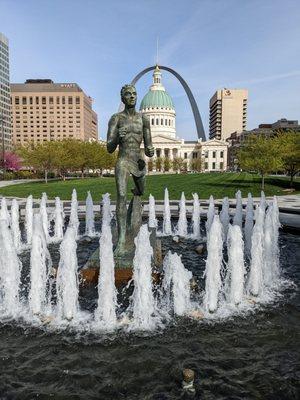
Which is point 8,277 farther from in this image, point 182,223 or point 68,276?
point 182,223

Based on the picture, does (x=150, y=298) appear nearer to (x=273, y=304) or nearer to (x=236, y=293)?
(x=236, y=293)

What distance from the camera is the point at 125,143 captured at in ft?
27.2

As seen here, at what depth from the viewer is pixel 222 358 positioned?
5105 mm

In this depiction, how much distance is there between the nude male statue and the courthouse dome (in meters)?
148

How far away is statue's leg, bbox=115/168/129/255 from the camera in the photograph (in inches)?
320

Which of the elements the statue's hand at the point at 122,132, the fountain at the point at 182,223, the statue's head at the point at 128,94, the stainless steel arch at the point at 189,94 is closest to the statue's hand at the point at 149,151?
the statue's hand at the point at 122,132

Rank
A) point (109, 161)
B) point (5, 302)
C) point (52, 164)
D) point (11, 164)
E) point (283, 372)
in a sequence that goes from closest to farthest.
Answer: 1. point (283, 372)
2. point (5, 302)
3. point (52, 164)
4. point (109, 161)
5. point (11, 164)

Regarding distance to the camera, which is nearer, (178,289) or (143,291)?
(143,291)

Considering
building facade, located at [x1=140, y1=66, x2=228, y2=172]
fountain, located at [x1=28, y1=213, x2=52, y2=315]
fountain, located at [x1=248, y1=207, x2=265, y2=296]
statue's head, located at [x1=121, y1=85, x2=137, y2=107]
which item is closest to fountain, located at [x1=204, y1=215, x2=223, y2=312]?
fountain, located at [x1=248, y1=207, x2=265, y2=296]

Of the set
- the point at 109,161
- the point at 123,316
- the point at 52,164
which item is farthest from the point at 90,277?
the point at 109,161

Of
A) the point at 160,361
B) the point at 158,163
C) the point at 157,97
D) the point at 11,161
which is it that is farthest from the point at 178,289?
the point at 157,97

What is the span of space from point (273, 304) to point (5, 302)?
5.42 meters

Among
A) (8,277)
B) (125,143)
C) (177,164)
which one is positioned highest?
(177,164)

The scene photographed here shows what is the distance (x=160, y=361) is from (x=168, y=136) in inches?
5907
